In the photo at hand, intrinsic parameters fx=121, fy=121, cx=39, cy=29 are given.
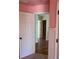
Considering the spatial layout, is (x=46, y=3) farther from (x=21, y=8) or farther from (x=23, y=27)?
(x=23, y=27)

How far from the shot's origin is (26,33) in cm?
558

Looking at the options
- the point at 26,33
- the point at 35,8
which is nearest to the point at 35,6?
the point at 35,8

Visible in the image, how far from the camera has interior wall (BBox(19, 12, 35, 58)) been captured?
521cm

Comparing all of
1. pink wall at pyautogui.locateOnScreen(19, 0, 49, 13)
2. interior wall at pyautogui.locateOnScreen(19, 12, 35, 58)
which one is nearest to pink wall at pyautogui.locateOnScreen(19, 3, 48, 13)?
pink wall at pyautogui.locateOnScreen(19, 0, 49, 13)

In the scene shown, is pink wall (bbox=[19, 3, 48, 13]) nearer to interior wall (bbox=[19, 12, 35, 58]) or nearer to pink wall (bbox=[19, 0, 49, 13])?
pink wall (bbox=[19, 0, 49, 13])

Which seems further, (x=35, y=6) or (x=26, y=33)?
(x=35, y=6)

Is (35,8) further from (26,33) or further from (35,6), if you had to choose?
(26,33)

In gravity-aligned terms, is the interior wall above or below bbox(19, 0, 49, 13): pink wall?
below

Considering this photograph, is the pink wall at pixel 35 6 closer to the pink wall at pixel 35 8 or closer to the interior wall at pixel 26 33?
the pink wall at pixel 35 8

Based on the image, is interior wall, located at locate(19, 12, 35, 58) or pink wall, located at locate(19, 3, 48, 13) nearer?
interior wall, located at locate(19, 12, 35, 58)

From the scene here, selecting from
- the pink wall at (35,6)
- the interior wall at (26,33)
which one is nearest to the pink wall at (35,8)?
the pink wall at (35,6)

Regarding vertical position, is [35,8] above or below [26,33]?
above
